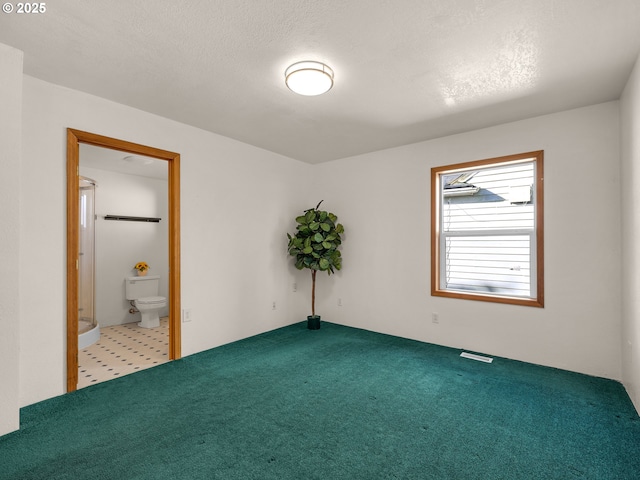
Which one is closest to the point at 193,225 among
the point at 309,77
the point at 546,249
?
the point at 309,77

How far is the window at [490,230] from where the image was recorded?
10.7 feet

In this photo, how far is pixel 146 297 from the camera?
5070 mm

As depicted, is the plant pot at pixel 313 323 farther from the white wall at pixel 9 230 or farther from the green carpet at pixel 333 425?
the white wall at pixel 9 230

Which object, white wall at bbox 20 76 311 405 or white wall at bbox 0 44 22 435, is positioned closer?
white wall at bbox 0 44 22 435

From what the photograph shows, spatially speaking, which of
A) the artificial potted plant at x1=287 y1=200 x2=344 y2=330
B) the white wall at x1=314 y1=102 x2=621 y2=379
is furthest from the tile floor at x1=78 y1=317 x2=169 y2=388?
the white wall at x1=314 y1=102 x2=621 y2=379

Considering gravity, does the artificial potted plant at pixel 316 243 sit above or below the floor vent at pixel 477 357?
above

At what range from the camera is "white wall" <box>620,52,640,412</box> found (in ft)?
7.31

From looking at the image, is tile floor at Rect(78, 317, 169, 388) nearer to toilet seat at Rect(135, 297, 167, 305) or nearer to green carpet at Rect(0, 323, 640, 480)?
green carpet at Rect(0, 323, 640, 480)

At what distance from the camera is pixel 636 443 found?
190cm

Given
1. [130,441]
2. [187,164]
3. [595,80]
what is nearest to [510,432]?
[130,441]

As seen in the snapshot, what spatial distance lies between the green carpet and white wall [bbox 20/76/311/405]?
0.50 m

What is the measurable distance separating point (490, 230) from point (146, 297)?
16.6ft

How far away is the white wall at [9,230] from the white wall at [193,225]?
1.16ft

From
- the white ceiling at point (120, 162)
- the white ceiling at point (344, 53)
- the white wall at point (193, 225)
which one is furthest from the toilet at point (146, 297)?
the white ceiling at point (344, 53)
